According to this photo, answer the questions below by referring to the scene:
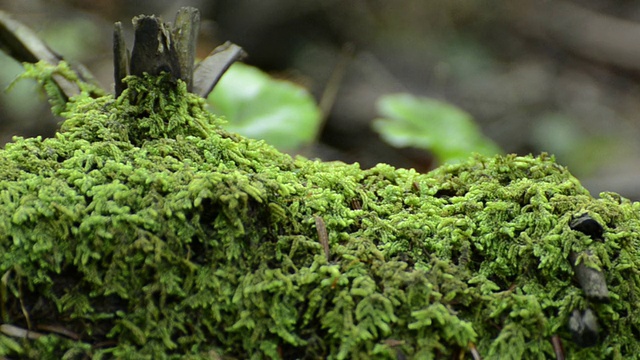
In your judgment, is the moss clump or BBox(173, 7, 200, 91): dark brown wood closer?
the moss clump

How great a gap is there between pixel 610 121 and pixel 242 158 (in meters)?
6.77

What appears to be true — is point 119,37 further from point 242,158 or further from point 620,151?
point 620,151

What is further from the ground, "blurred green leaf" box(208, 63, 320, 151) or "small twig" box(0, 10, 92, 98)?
"blurred green leaf" box(208, 63, 320, 151)

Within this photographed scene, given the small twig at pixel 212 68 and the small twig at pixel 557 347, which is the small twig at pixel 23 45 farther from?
the small twig at pixel 557 347

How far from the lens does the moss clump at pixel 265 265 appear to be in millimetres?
1252

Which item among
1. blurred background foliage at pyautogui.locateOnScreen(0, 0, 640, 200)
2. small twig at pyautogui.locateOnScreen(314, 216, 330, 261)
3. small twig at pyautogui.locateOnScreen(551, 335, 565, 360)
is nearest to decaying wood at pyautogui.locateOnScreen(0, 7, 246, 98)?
small twig at pyautogui.locateOnScreen(314, 216, 330, 261)

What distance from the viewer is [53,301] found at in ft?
4.14

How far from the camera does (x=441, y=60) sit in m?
7.47

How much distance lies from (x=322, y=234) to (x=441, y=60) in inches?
254

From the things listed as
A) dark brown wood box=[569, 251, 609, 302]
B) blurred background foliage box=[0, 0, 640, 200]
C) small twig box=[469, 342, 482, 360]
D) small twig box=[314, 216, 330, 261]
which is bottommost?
small twig box=[469, 342, 482, 360]

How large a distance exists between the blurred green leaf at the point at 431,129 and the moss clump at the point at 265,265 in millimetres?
2847

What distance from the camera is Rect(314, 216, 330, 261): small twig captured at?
4.57 ft

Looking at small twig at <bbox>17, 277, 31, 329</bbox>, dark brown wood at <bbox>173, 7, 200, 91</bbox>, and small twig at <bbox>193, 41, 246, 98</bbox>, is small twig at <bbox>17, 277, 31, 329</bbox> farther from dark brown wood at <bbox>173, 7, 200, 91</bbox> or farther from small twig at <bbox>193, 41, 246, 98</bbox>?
small twig at <bbox>193, 41, 246, 98</bbox>

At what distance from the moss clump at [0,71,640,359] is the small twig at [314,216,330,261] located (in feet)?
0.05
